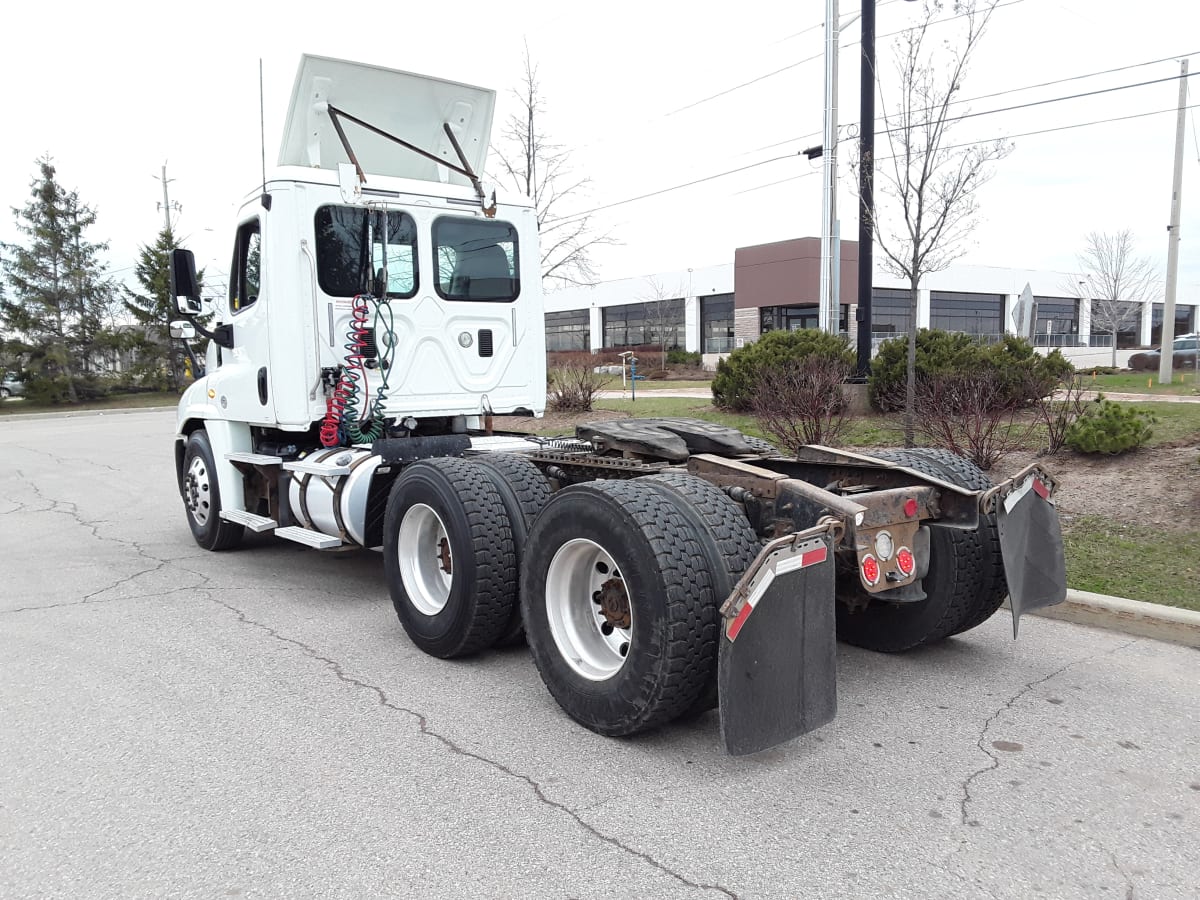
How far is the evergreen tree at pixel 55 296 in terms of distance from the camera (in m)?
40.2

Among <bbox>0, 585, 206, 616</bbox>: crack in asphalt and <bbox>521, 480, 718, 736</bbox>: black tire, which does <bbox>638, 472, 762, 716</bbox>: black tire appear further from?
<bbox>0, 585, 206, 616</bbox>: crack in asphalt

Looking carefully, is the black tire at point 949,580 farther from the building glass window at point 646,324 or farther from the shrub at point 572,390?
the building glass window at point 646,324

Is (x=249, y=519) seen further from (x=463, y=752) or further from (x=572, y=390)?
(x=572, y=390)

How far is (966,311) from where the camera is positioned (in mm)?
58156

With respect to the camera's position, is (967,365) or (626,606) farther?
(967,365)

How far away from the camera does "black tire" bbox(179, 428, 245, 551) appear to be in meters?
7.68

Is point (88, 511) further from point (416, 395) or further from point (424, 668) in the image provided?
point (424, 668)

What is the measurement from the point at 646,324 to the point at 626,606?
187 feet

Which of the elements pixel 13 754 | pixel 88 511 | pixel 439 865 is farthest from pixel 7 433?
pixel 439 865

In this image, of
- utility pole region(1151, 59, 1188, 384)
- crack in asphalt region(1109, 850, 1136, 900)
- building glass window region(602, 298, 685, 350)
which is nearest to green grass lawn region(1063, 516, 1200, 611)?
crack in asphalt region(1109, 850, 1136, 900)

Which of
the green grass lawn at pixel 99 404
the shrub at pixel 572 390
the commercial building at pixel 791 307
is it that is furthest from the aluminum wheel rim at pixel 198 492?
the commercial building at pixel 791 307

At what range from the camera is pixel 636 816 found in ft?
10.7

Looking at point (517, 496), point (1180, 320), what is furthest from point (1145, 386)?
point (1180, 320)

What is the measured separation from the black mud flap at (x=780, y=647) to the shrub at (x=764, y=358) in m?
9.78
